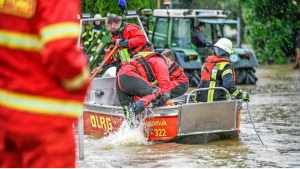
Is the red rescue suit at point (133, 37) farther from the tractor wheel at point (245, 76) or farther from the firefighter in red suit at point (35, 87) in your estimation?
the tractor wheel at point (245, 76)

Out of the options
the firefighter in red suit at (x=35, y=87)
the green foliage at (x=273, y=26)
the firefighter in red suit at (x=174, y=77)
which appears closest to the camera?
the firefighter in red suit at (x=35, y=87)

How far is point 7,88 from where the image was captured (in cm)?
276

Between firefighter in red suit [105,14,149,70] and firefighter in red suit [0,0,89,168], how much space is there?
695cm

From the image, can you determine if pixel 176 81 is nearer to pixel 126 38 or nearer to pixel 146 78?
pixel 146 78

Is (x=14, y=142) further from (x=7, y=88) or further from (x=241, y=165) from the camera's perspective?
(x=241, y=165)

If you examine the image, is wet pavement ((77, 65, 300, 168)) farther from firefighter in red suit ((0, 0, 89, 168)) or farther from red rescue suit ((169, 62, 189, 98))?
firefighter in red suit ((0, 0, 89, 168))

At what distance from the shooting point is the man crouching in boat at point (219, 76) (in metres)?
8.55

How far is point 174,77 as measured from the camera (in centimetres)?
895

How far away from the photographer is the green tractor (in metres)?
17.2

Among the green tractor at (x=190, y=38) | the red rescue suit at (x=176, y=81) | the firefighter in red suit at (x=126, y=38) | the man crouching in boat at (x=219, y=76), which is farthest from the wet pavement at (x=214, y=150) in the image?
the green tractor at (x=190, y=38)

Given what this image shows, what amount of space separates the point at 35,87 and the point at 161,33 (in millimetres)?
15532

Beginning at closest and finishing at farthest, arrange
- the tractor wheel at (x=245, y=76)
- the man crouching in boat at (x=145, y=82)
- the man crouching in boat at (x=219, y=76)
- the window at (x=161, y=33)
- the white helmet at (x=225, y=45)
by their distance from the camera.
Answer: the man crouching in boat at (x=145, y=82) → the man crouching in boat at (x=219, y=76) → the white helmet at (x=225, y=45) → the window at (x=161, y=33) → the tractor wheel at (x=245, y=76)

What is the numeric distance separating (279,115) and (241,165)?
482 cm

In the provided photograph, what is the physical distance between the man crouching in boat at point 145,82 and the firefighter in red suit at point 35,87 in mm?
5524
